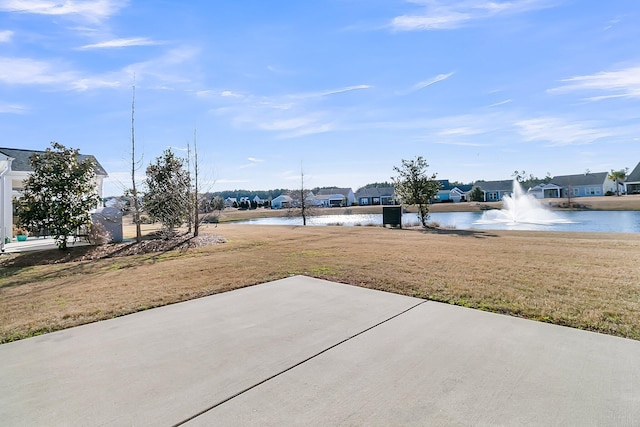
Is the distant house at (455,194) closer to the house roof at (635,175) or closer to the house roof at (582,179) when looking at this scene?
the house roof at (582,179)

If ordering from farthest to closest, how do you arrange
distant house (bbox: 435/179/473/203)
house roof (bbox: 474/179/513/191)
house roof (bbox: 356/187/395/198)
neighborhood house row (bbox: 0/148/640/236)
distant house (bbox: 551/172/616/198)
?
house roof (bbox: 356/187/395/198) → distant house (bbox: 435/179/473/203) → house roof (bbox: 474/179/513/191) → distant house (bbox: 551/172/616/198) → neighborhood house row (bbox: 0/148/640/236)

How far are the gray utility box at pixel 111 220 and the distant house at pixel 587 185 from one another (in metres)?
67.4

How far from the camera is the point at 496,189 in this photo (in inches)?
2576

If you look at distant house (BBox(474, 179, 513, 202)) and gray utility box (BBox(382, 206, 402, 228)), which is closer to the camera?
gray utility box (BBox(382, 206, 402, 228))

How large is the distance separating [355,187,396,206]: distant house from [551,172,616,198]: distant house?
3180 centimetres

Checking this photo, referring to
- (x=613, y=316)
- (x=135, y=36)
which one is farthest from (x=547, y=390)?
(x=135, y=36)

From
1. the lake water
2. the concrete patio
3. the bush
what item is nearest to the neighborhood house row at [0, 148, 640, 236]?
the bush

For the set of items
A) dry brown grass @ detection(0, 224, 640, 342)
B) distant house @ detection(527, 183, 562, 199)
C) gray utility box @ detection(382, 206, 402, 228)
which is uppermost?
distant house @ detection(527, 183, 562, 199)

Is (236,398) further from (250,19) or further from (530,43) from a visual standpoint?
(530,43)

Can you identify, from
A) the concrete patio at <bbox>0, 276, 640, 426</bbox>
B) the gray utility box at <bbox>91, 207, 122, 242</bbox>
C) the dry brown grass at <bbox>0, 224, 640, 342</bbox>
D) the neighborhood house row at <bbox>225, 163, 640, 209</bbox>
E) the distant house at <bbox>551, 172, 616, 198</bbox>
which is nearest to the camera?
the concrete patio at <bbox>0, 276, 640, 426</bbox>

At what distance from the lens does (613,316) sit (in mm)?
3787

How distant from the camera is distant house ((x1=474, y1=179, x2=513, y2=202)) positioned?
212ft

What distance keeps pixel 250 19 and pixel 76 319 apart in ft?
26.4

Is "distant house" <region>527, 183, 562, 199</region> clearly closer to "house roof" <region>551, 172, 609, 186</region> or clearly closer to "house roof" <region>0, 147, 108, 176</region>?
"house roof" <region>551, 172, 609, 186</region>
